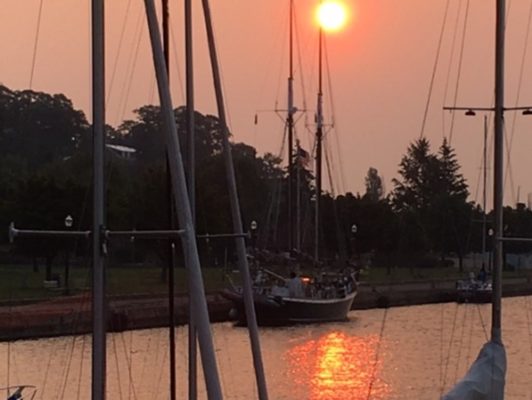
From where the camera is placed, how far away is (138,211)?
5281cm

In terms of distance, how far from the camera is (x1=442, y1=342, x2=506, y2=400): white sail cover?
44.0 ft

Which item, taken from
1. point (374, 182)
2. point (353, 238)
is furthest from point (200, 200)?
point (374, 182)

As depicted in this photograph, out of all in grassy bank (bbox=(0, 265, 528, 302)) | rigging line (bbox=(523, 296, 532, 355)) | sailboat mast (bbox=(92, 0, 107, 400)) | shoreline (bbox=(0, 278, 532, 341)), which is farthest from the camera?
rigging line (bbox=(523, 296, 532, 355))

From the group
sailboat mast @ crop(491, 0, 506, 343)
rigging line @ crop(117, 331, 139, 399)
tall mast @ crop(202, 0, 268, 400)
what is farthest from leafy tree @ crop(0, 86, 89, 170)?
sailboat mast @ crop(491, 0, 506, 343)

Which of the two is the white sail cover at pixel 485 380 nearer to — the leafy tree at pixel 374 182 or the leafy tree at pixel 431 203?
the leafy tree at pixel 431 203

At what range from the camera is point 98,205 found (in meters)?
10.9

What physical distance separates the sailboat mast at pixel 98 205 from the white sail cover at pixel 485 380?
401cm

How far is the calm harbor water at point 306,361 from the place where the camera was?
108 feet

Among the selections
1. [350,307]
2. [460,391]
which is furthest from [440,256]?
[460,391]

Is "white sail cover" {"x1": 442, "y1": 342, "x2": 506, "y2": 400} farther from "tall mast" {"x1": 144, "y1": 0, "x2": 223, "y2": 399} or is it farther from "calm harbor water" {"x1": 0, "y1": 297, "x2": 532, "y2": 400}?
"calm harbor water" {"x1": 0, "y1": 297, "x2": 532, "y2": 400}

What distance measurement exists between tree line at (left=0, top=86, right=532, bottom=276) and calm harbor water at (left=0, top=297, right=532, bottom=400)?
11.3 feet

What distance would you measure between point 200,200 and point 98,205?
1608 inches

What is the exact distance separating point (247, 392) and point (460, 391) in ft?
63.8

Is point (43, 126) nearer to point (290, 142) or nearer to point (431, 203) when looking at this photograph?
point (290, 142)
